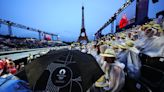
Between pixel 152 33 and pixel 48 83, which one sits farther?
pixel 152 33

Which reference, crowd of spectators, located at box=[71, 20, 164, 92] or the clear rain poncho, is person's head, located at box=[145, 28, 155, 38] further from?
the clear rain poncho

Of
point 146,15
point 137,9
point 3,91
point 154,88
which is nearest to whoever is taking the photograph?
point 3,91

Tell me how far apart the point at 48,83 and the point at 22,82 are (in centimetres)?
39

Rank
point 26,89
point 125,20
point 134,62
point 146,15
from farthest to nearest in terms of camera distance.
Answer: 1. point 125,20
2. point 146,15
3. point 134,62
4. point 26,89

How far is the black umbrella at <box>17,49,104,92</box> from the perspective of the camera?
2.04m

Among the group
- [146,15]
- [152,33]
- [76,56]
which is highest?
[146,15]

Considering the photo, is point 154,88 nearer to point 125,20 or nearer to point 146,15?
point 146,15

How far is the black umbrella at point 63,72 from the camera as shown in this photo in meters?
2.04

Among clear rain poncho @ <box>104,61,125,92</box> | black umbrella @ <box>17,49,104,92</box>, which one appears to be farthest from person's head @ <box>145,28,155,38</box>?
black umbrella @ <box>17,49,104,92</box>

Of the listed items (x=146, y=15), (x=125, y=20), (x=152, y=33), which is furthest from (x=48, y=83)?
(x=125, y=20)

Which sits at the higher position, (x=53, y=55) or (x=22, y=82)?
(x=53, y=55)

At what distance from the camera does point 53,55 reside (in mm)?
2277

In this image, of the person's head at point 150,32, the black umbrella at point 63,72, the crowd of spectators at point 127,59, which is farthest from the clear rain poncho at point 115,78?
the person's head at point 150,32

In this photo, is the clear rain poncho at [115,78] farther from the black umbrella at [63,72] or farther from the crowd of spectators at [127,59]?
the black umbrella at [63,72]
